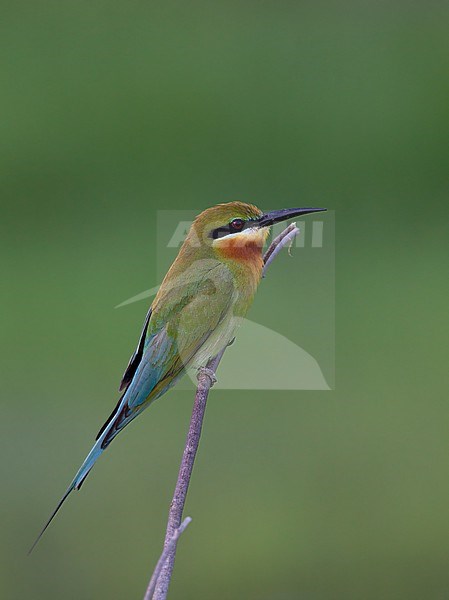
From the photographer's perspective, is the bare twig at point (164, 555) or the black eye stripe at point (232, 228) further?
the black eye stripe at point (232, 228)

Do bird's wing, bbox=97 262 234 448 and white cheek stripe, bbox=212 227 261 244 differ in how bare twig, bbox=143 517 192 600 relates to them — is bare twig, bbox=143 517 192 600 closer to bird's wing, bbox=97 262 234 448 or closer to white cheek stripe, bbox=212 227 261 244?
bird's wing, bbox=97 262 234 448

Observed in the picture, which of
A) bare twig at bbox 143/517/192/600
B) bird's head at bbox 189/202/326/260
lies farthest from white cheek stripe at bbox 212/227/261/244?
bare twig at bbox 143/517/192/600

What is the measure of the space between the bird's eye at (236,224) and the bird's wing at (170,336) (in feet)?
0.32

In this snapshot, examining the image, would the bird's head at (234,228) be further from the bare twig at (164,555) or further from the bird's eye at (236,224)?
the bare twig at (164,555)

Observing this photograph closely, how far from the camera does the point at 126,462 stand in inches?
133

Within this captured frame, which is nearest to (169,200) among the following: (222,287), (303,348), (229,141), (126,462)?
(229,141)

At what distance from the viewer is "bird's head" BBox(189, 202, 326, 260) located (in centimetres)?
150

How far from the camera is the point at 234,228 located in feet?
4.99

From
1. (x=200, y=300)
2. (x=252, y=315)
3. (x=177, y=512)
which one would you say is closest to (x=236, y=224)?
(x=200, y=300)

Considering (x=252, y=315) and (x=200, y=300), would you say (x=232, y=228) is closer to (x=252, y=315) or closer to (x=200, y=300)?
(x=200, y=300)

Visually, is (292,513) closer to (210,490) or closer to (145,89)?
(210,490)

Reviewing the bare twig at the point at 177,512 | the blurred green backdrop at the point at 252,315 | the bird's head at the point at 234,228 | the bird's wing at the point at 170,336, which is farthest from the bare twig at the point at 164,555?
the blurred green backdrop at the point at 252,315

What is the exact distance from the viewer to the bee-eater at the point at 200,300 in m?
1.42

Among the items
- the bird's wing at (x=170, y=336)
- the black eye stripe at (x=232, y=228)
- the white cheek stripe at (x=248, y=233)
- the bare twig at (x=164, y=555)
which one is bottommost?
the bare twig at (x=164, y=555)
